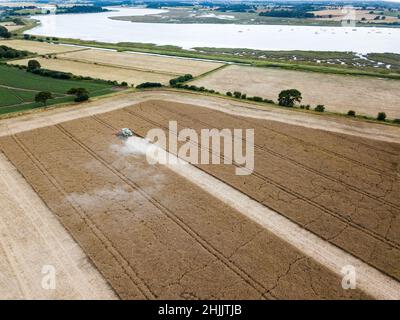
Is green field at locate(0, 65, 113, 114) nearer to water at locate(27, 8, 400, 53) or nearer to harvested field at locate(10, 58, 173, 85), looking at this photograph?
harvested field at locate(10, 58, 173, 85)

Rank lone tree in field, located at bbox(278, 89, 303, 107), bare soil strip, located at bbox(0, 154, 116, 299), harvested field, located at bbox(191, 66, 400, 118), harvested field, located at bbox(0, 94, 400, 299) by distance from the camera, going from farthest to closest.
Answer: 1. harvested field, located at bbox(191, 66, 400, 118)
2. lone tree in field, located at bbox(278, 89, 303, 107)
3. harvested field, located at bbox(0, 94, 400, 299)
4. bare soil strip, located at bbox(0, 154, 116, 299)

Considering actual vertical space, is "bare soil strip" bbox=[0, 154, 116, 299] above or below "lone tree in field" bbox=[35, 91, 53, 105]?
below

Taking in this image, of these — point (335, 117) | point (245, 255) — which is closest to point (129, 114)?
point (335, 117)

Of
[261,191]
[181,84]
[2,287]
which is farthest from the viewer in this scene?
[181,84]

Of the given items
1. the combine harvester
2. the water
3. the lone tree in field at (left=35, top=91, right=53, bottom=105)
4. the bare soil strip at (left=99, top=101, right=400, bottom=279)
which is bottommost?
the bare soil strip at (left=99, top=101, right=400, bottom=279)

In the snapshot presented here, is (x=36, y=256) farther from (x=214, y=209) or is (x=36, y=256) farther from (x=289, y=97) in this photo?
(x=289, y=97)

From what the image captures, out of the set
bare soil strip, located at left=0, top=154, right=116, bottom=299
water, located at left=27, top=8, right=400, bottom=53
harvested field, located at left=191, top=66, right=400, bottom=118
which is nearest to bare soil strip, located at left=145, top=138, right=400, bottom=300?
bare soil strip, located at left=0, top=154, right=116, bottom=299

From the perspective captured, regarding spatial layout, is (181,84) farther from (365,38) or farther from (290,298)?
(365,38)
